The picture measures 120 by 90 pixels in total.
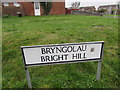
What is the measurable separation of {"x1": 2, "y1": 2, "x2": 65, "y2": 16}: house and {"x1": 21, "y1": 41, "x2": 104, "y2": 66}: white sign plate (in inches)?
706

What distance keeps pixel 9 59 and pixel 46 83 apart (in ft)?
4.60

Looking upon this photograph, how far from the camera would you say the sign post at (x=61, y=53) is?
1589 millimetres

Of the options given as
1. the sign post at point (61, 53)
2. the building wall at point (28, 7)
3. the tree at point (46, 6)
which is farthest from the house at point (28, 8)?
the sign post at point (61, 53)

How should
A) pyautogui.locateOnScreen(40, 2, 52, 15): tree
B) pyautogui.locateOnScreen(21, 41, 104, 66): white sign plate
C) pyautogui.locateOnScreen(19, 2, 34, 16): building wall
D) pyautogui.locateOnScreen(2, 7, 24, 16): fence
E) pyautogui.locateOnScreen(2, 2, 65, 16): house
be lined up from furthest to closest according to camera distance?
pyautogui.locateOnScreen(40, 2, 52, 15): tree
pyautogui.locateOnScreen(19, 2, 34, 16): building wall
pyautogui.locateOnScreen(2, 2, 65, 16): house
pyautogui.locateOnScreen(2, 7, 24, 16): fence
pyautogui.locateOnScreen(21, 41, 104, 66): white sign plate

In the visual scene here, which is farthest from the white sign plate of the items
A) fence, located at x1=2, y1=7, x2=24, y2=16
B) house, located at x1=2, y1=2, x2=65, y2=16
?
fence, located at x1=2, y1=7, x2=24, y2=16

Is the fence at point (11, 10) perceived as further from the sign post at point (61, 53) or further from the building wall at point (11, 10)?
the sign post at point (61, 53)

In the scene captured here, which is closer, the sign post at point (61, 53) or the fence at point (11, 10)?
the sign post at point (61, 53)

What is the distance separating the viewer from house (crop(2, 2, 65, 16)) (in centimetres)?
1695

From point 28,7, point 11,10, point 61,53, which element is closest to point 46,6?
point 28,7

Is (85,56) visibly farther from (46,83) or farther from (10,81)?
(10,81)

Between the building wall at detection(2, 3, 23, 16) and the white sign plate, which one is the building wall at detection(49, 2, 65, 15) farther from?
the white sign plate

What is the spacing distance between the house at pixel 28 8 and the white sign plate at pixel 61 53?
17942 millimetres

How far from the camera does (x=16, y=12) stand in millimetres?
17344

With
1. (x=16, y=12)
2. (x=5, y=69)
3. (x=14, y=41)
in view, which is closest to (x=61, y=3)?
(x=16, y=12)
